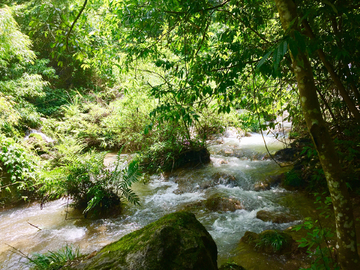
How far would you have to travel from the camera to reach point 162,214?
5.02 meters

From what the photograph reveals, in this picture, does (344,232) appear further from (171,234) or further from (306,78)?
(171,234)

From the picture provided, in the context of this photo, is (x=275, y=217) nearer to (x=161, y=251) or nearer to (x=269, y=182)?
(x=269, y=182)

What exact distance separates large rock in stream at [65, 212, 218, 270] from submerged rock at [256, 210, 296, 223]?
2.55m

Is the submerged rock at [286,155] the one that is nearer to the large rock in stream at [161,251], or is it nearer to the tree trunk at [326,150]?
the tree trunk at [326,150]

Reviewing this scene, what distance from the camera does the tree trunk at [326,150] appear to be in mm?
1454

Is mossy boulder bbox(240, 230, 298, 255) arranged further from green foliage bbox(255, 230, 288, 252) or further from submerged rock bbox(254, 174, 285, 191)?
submerged rock bbox(254, 174, 285, 191)

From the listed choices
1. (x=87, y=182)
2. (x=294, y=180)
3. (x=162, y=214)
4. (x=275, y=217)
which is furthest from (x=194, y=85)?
(x=294, y=180)

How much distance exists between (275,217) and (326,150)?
3191 mm

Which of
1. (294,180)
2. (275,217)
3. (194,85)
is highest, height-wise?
(194,85)

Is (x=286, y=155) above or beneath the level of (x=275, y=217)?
above

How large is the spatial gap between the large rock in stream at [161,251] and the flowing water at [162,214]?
1.63m

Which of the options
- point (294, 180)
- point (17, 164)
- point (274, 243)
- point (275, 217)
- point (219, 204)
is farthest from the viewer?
point (17, 164)

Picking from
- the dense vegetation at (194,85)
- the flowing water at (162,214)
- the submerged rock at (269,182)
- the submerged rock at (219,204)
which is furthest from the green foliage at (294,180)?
the submerged rock at (219,204)

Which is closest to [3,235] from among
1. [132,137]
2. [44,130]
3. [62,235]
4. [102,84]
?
[62,235]
